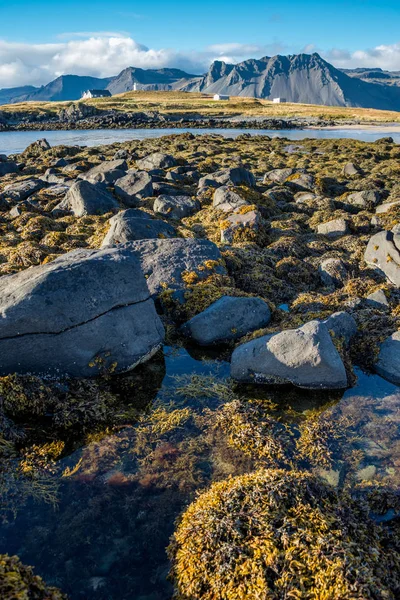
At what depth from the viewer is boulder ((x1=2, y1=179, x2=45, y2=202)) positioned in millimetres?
21391

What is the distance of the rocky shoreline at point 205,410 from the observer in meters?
4.45

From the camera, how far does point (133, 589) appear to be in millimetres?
4340

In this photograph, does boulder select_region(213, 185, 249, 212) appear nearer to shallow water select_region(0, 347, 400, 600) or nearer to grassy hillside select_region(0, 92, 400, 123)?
shallow water select_region(0, 347, 400, 600)

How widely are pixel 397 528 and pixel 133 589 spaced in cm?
307

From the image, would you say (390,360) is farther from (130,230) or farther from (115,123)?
(115,123)

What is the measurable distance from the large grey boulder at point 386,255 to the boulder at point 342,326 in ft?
11.2

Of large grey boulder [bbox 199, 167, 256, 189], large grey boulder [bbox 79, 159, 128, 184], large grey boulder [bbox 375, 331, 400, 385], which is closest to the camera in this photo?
large grey boulder [bbox 375, 331, 400, 385]

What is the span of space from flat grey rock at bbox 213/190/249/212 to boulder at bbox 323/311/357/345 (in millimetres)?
10087

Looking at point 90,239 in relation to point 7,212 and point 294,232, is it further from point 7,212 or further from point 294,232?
point 294,232

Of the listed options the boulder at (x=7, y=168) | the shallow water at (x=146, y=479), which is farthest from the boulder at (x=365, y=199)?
the boulder at (x=7, y=168)

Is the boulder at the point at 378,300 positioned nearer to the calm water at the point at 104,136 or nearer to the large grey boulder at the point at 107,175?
the large grey boulder at the point at 107,175

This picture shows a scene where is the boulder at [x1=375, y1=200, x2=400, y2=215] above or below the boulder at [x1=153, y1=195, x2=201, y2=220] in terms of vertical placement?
below

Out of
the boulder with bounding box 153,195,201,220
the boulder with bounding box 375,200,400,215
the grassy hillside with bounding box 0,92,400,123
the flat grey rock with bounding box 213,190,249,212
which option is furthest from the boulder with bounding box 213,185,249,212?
the grassy hillside with bounding box 0,92,400,123

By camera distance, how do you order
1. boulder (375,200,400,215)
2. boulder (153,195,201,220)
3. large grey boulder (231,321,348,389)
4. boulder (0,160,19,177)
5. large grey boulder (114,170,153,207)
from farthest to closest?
1. boulder (0,160,19,177)
2. large grey boulder (114,170,153,207)
3. boulder (375,200,400,215)
4. boulder (153,195,201,220)
5. large grey boulder (231,321,348,389)
